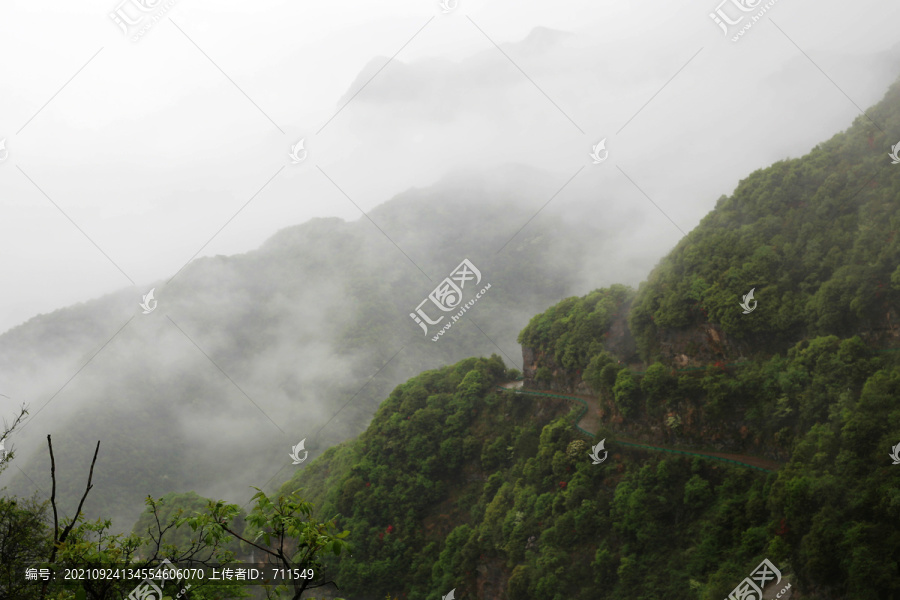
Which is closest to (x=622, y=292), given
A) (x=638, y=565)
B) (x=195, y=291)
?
(x=638, y=565)

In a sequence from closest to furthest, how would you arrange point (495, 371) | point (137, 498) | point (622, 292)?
point (622, 292) < point (495, 371) < point (137, 498)

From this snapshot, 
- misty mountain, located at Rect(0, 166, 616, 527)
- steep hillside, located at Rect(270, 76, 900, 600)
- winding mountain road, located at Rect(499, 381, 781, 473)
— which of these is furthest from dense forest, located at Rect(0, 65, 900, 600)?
misty mountain, located at Rect(0, 166, 616, 527)

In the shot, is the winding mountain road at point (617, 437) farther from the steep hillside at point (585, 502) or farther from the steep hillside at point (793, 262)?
the steep hillside at point (793, 262)

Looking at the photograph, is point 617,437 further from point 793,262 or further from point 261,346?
point 261,346

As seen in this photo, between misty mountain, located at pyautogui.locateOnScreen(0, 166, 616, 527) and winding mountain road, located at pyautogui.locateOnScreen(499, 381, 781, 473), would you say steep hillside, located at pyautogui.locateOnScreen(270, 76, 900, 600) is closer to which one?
winding mountain road, located at pyautogui.locateOnScreen(499, 381, 781, 473)

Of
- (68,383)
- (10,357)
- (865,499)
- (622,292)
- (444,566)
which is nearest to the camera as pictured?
(865,499)

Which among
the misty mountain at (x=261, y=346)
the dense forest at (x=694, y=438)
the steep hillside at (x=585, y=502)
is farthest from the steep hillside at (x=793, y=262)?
the misty mountain at (x=261, y=346)

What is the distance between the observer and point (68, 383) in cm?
7238

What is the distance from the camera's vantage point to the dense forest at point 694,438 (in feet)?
52.4

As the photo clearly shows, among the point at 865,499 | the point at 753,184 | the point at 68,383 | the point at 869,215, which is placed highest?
the point at 68,383

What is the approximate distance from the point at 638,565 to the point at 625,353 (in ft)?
31.3

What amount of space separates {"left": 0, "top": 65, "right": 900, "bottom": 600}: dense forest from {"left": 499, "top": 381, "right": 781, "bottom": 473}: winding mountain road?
0.16 m

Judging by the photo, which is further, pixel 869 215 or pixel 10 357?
pixel 10 357

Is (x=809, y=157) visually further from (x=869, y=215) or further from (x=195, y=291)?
(x=195, y=291)
